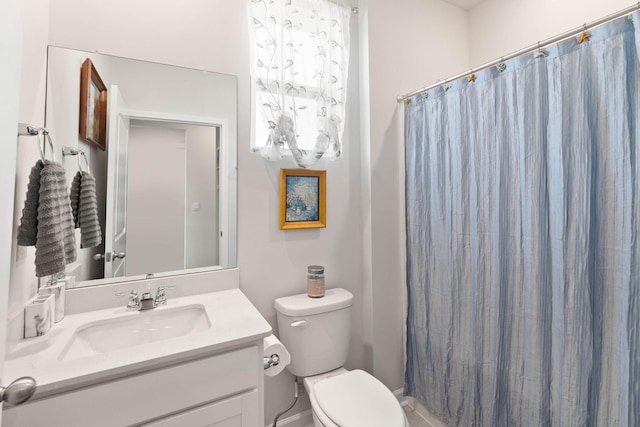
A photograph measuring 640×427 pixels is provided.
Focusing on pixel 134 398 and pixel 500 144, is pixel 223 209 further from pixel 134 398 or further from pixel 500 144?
pixel 500 144

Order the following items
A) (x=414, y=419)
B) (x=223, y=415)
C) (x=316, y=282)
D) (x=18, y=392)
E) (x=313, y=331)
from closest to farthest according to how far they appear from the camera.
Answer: (x=18, y=392) < (x=223, y=415) < (x=313, y=331) < (x=316, y=282) < (x=414, y=419)

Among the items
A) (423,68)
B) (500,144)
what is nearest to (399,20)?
(423,68)

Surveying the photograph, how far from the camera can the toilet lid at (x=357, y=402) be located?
3.83ft

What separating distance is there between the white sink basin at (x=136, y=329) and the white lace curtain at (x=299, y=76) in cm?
82

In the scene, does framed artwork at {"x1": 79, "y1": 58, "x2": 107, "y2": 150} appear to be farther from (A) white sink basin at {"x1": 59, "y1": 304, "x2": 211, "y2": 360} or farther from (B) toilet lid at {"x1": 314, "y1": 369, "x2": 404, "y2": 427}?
(B) toilet lid at {"x1": 314, "y1": 369, "x2": 404, "y2": 427}

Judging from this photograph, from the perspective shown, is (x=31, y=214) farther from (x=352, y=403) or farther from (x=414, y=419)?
(x=414, y=419)

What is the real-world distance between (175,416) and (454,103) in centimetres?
170

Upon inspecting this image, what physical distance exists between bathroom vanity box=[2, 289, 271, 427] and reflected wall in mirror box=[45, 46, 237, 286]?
0.85ft

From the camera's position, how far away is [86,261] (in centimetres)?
Result: 125

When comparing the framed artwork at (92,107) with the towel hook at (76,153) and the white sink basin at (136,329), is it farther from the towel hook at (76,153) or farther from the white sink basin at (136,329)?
the white sink basin at (136,329)

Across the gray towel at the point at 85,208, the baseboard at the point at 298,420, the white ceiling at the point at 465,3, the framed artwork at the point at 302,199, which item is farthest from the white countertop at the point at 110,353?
the white ceiling at the point at 465,3

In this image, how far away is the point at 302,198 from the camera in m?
1.70

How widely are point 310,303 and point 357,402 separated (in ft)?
1.56

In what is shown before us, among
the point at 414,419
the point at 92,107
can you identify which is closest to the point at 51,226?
the point at 92,107
